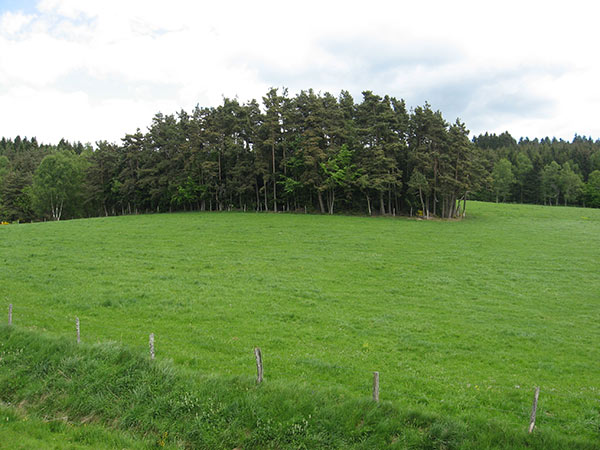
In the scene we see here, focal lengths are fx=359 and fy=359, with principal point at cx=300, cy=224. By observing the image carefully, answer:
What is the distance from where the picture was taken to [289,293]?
22.6 m

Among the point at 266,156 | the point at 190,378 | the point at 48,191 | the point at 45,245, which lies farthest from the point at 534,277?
the point at 48,191

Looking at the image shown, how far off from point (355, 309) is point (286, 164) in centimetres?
4708

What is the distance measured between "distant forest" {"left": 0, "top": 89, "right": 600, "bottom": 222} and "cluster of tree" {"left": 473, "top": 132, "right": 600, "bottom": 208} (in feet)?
150

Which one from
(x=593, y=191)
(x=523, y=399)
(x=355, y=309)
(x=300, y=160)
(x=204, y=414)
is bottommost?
(x=523, y=399)

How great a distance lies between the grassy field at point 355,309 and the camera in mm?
11719

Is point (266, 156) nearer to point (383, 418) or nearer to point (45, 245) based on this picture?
point (45, 245)

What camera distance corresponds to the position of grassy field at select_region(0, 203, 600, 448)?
1172cm

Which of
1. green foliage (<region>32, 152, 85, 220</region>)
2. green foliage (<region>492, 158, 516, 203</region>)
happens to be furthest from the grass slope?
green foliage (<region>492, 158, 516, 203</region>)

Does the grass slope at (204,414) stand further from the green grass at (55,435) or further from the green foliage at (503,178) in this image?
the green foliage at (503,178)

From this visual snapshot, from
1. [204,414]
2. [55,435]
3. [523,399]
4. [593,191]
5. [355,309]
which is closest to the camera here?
[55,435]

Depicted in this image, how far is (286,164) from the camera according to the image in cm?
6419

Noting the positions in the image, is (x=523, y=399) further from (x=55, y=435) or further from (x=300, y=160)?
(x=300, y=160)

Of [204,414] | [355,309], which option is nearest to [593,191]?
[355,309]

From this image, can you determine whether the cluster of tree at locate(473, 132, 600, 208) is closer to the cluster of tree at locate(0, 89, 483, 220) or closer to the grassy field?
the cluster of tree at locate(0, 89, 483, 220)
